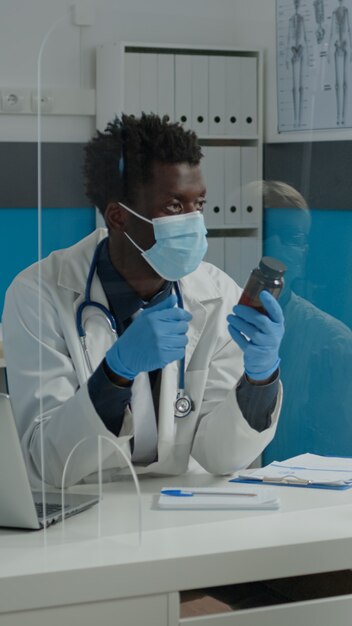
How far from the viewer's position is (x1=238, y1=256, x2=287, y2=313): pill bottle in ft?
5.97

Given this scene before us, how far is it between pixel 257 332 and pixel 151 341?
190 mm

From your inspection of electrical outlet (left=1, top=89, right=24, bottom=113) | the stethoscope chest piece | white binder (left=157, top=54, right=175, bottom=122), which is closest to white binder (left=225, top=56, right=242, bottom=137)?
white binder (left=157, top=54, right=175, bottom=122)

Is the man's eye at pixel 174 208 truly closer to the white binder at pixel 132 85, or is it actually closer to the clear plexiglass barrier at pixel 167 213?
the clear plexiglass barrier at pixel 167 213

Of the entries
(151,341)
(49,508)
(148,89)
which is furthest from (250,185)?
(49,508)

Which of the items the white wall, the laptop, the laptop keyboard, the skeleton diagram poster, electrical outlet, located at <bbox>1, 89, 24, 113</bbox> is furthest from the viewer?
the skeleton diagram poster

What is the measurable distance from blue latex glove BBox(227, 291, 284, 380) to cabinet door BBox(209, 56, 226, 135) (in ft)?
1.02

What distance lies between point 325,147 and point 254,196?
0.18m

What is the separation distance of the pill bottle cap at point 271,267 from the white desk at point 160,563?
455 mm

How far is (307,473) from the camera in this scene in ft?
6.32

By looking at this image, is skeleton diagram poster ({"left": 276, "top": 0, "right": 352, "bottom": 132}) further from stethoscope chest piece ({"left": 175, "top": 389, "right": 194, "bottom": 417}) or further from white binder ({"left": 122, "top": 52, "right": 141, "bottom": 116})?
stethoscope chest piece ({"left": 175, "top": 389, "right": 194, "bottom": 417})

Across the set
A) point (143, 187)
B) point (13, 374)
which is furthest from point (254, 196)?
point (13, 374)

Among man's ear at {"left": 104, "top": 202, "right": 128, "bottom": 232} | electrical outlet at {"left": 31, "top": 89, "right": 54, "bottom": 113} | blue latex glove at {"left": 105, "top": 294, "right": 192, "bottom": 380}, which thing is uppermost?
electrical outlet at {"left": 31, "top": 89, "right": 54, "bottom": 113}

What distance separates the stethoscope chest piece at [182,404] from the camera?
1840 mm

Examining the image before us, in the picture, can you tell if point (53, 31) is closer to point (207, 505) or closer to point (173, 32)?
point (173, 32)
